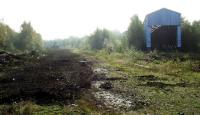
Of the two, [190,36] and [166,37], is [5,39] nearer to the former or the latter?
[166,37]

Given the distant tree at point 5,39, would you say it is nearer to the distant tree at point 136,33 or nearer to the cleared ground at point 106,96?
the distant tree at point 136,33

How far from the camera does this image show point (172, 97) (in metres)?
13.9

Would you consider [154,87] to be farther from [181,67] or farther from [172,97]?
[181,67]

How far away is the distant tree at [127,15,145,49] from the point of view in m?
58.4

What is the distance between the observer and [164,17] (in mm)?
52406

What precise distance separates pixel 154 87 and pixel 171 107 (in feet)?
14.7

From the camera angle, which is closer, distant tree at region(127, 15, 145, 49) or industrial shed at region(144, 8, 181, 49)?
industrial shed at region(144, 8, 181, 49)

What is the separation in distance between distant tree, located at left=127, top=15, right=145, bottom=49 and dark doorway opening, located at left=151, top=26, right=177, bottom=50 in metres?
4.55

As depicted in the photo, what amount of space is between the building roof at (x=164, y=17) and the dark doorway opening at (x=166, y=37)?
0.77 meters

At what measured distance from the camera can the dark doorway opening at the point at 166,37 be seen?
52.4 meters

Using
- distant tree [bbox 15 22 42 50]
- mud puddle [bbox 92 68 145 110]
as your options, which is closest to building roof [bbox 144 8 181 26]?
mud puddle [bbox 92 68 145 110]

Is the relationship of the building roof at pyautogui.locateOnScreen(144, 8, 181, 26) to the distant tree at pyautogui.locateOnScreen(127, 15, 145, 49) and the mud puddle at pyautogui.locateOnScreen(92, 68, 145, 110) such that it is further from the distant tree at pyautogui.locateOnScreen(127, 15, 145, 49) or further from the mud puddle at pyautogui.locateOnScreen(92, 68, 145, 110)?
the mud puddle at pyautogui.locateOnScreen(92, 68, 145, 110)

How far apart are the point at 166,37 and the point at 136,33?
28.9 ft

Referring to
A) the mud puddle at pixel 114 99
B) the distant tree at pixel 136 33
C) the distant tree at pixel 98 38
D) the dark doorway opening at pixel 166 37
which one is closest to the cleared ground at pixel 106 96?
the mud puddle at pixel 114 99
